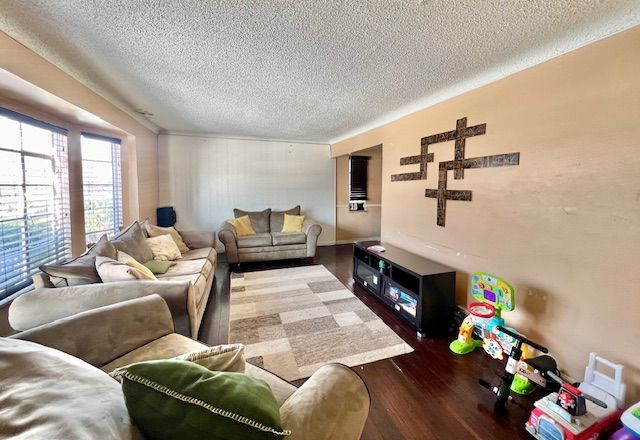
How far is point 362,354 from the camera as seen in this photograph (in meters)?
2.14

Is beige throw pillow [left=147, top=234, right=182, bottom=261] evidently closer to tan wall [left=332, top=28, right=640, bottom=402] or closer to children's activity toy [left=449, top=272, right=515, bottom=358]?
children's activity toy [left=449, top=272, right=515, bottom=358]

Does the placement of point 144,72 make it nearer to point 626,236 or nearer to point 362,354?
point 362,354

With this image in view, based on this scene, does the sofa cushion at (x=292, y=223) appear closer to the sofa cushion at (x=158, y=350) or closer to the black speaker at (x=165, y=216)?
the black speaker at (x=165, y=216)

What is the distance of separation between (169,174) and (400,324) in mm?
4702

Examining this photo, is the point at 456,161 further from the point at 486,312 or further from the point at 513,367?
the point at 513,367

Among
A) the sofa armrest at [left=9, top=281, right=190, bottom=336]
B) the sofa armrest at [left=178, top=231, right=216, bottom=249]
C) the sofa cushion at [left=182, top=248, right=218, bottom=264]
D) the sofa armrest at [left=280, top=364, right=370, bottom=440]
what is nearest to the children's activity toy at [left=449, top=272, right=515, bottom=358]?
the sofa armrest at [left=280, top=364, right=370, bottom=440]

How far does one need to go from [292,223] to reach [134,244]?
275cm

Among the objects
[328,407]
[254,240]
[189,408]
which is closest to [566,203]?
[328,407]

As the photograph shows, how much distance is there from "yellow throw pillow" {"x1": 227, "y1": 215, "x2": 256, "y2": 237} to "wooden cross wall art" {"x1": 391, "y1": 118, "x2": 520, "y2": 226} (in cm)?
301

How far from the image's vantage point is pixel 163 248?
3.18 meters

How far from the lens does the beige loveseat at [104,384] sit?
0.57m

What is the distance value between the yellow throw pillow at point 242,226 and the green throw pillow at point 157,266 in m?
1.80

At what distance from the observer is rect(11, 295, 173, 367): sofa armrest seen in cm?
123

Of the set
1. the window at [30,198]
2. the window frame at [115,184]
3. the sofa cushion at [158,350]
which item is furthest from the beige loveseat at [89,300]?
the window frame at [115,184]
